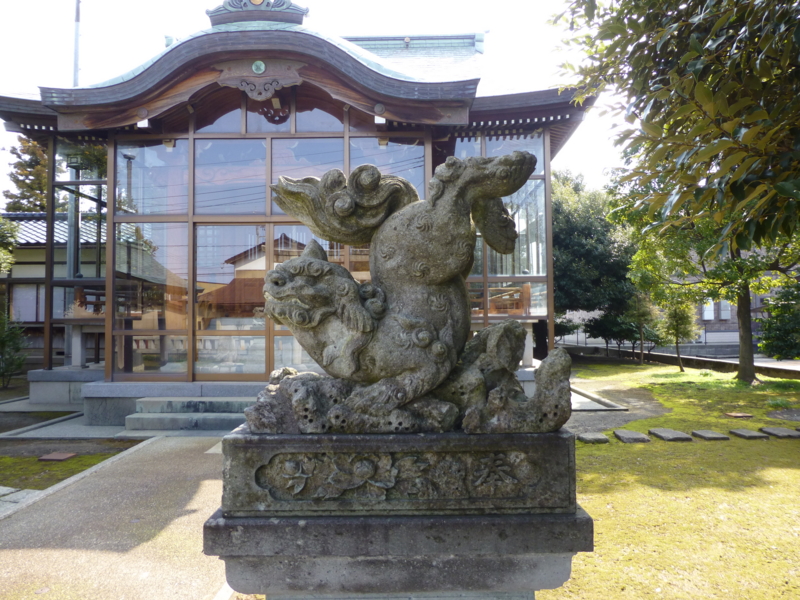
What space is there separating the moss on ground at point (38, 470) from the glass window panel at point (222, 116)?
5431mm

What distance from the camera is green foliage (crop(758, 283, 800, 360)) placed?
1039 cm

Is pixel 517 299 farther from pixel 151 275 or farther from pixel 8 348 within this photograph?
pixel 8 348

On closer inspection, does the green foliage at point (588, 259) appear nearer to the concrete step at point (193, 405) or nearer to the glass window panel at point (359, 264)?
the glass window panel at point (359, 264)

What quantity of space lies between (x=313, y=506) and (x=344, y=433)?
36 centimetres

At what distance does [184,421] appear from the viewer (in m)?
7.27

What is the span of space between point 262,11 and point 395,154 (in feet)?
11.1

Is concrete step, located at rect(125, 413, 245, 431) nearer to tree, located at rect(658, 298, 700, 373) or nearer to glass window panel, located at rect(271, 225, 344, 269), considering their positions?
glass window panel, located at rect(271, 225, 344, 269)

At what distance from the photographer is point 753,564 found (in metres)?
3.27

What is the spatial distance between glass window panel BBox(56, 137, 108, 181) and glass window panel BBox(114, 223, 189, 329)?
216 cm

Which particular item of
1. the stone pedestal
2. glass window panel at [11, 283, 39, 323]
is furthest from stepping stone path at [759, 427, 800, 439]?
glass window panel at [11, 283, 39, 323]

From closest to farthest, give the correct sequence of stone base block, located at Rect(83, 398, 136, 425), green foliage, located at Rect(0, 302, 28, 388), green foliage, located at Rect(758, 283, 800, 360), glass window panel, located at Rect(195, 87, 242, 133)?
stone base block, located at Rect(83, 398, 136, 425), glass window panel, located at Rect(195, 87, 242, 133), green foliage, located at Rect(758, 283, 800, 360), green foliage, located at Rect(0, 302, 28, 388)

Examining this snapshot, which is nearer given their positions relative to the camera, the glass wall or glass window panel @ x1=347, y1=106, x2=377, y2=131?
the glass wall

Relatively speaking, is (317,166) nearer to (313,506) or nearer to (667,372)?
(313,506)

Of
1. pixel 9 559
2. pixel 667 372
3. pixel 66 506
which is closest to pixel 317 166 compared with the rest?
pixel 66 506
